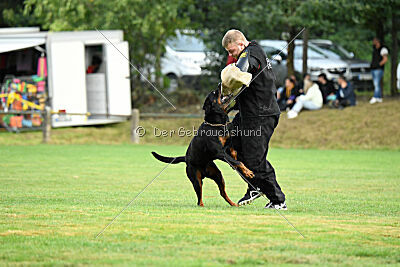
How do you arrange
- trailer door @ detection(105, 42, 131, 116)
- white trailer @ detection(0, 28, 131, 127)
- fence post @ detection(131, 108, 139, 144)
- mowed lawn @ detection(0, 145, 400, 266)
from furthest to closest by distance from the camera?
trailer door @ detection(105, 42, 131, 116)
white trailer @ detection(0, 28, 131, 127)
fence post @ detection(131, 108, 139, 144)
mowed lawn @ detection(0, 145, 400, 266)

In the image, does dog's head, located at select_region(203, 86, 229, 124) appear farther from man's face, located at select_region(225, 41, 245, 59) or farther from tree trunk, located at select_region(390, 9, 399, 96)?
tree trunk, located at select_region(390, 9, 399, 96)

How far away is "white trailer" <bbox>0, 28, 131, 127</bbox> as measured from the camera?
22.8 metres

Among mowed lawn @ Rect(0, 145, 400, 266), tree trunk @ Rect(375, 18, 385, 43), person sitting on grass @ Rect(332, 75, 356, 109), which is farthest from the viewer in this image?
tree trunk @ Rect(375, 18, 385, 43)

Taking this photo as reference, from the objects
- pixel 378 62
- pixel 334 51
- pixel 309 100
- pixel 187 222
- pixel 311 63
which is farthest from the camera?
pixel 334 51

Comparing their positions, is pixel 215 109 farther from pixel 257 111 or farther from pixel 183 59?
pixel 183 59

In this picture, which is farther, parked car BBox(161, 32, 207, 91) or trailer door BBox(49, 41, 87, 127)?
parked car BBox(161, 32, 207, 91)

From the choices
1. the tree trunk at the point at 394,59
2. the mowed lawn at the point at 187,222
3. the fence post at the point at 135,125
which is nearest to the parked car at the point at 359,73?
the tree trunk at the point at 394,59

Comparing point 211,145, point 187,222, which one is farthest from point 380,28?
A: point 187,222

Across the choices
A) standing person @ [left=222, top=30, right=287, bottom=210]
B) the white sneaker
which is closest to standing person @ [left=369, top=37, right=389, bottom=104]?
the white sneaker

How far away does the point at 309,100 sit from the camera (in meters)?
22.7

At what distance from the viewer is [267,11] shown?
24.2 metres

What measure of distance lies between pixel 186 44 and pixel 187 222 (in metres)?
21.7

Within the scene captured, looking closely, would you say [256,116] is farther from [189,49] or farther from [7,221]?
[189,49]

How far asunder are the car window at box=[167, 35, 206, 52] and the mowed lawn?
46.3 ft
